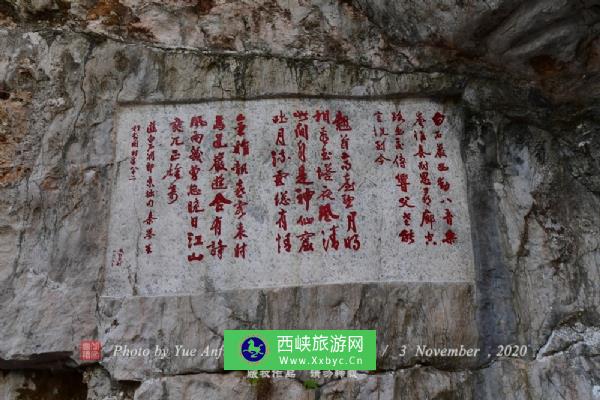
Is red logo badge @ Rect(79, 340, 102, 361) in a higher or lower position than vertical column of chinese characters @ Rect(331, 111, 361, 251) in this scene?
lower

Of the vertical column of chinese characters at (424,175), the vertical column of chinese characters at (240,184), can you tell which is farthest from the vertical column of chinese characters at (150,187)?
the vertical column of chinese characters at (424,175)

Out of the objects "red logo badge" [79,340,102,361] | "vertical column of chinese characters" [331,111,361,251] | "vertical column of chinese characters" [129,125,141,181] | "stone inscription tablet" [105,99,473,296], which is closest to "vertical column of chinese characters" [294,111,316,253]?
"stone inscription tablet" [105,99,473,296]

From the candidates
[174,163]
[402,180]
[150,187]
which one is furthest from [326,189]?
[150,187]

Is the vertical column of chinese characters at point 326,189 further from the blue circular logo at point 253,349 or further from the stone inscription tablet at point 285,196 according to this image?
the blue circular logo at point 253,349

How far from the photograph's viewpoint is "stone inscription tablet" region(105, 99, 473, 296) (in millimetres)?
3744

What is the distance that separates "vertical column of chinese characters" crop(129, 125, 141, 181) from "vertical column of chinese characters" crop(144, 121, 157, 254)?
0.08 m

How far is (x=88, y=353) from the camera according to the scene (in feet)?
11.6

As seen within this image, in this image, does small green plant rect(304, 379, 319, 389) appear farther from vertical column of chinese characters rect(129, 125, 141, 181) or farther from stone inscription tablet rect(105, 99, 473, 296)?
vertical column of chinese characters rect(129, 125, 141, 181)

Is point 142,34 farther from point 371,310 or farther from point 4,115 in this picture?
point 371,310

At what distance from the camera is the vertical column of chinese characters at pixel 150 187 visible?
3810mm

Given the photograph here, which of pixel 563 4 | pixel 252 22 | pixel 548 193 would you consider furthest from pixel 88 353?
pixel 563 4

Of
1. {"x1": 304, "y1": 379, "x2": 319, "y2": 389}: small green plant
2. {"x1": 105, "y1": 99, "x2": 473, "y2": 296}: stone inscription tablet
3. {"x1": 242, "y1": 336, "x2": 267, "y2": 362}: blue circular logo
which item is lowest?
{"x1": 304, "y1": 379, "x2": 319, "y2": 389}: small green plant

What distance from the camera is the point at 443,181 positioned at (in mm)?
3982

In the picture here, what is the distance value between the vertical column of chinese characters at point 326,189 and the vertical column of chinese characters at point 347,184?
8 cm
